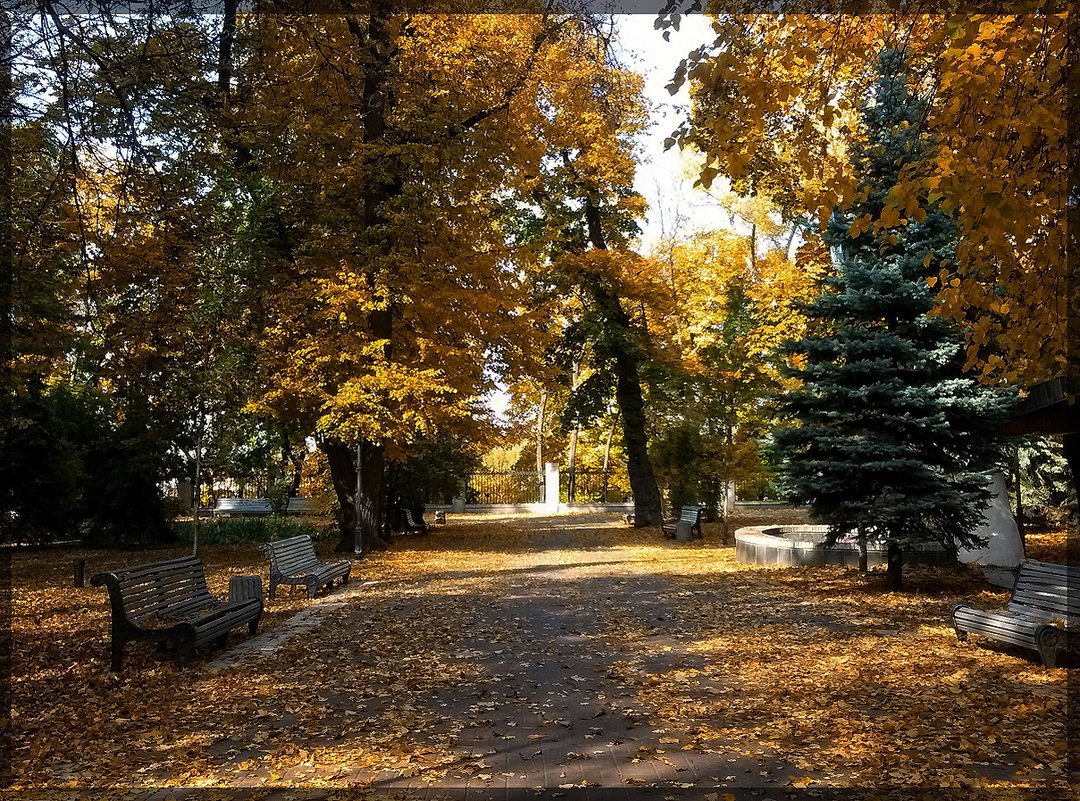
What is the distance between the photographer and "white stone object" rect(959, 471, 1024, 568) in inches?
535

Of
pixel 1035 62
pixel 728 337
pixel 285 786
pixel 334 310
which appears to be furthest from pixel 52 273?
pixel 728 337

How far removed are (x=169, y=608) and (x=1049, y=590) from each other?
7.62 m

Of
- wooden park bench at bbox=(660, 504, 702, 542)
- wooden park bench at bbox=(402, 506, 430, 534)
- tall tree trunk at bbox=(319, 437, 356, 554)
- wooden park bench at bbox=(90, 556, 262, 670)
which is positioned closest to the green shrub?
wooden park bench at bbox=(402, 506, 430, 534)

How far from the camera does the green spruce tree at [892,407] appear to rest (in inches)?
433

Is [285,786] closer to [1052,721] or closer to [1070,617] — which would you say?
[1052,721]

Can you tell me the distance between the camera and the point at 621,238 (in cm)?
2489

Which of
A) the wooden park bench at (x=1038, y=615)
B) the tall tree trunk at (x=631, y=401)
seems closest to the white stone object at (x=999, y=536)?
the wooden park bench at (x=1038, y=615)

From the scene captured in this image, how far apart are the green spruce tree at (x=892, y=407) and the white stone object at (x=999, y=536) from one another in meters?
2.13

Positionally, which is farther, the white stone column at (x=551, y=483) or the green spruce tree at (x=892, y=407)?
the white stone column at (x=551, y=483)

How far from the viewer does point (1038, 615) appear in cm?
734

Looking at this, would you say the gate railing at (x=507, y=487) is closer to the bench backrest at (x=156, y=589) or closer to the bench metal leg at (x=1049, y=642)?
the bench backrest at (x=156, y=589)

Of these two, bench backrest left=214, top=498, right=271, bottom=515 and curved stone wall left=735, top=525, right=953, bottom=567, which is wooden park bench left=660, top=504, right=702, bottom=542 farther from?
bench backrest left=214, top=498, right=271, bottom=515

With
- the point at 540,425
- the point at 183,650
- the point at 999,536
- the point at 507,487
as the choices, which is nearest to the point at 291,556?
the point at 183,650

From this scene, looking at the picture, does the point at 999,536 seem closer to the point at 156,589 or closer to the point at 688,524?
the point at 688,524
